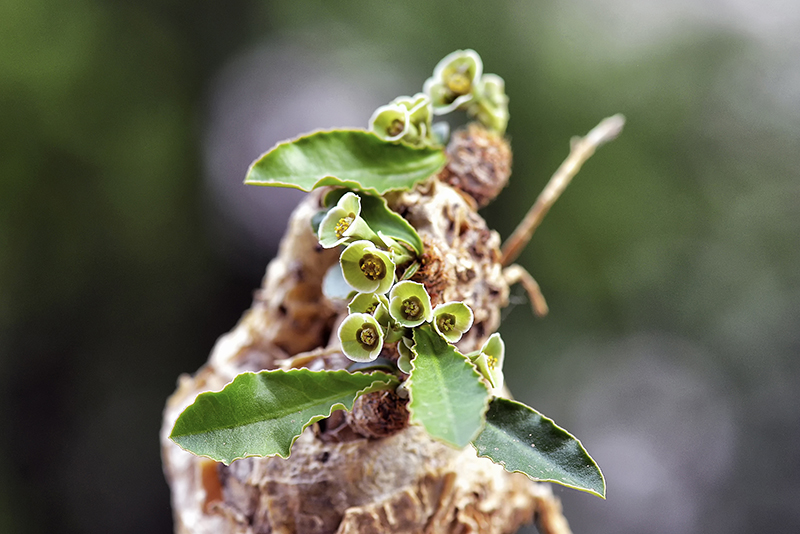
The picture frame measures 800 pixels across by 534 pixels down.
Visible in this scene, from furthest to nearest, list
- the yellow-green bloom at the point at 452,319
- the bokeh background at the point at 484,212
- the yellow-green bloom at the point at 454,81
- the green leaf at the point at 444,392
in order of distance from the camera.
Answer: the bokeh background at the point at 484,212 < the yellow-green bloom at the point at 454,81 < the yellow-green bloom at the point at 452,319 < the green leaf at the point at 444,392

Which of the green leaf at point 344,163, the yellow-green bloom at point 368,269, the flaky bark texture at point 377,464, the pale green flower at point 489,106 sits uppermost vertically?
the pale green flower at point 489,106

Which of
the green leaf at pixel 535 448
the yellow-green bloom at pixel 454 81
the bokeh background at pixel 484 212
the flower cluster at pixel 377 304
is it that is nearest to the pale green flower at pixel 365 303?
the flower cluster at pixel 377 304

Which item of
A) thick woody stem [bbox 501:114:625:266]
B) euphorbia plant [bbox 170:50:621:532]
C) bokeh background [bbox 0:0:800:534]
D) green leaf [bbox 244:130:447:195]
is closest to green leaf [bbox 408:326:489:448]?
euphorbia plant [bbox 170:50:621:532]

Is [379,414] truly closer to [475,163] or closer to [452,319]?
[452,319]

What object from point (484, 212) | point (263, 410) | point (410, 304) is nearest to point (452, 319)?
point (410, 304)

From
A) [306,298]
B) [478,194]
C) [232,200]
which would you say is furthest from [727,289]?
[232,200]

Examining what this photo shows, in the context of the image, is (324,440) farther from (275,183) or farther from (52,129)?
(52,129)

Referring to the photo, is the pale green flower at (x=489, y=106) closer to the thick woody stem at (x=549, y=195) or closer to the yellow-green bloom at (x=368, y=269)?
the thick woody stem at (x=549, y=195)
